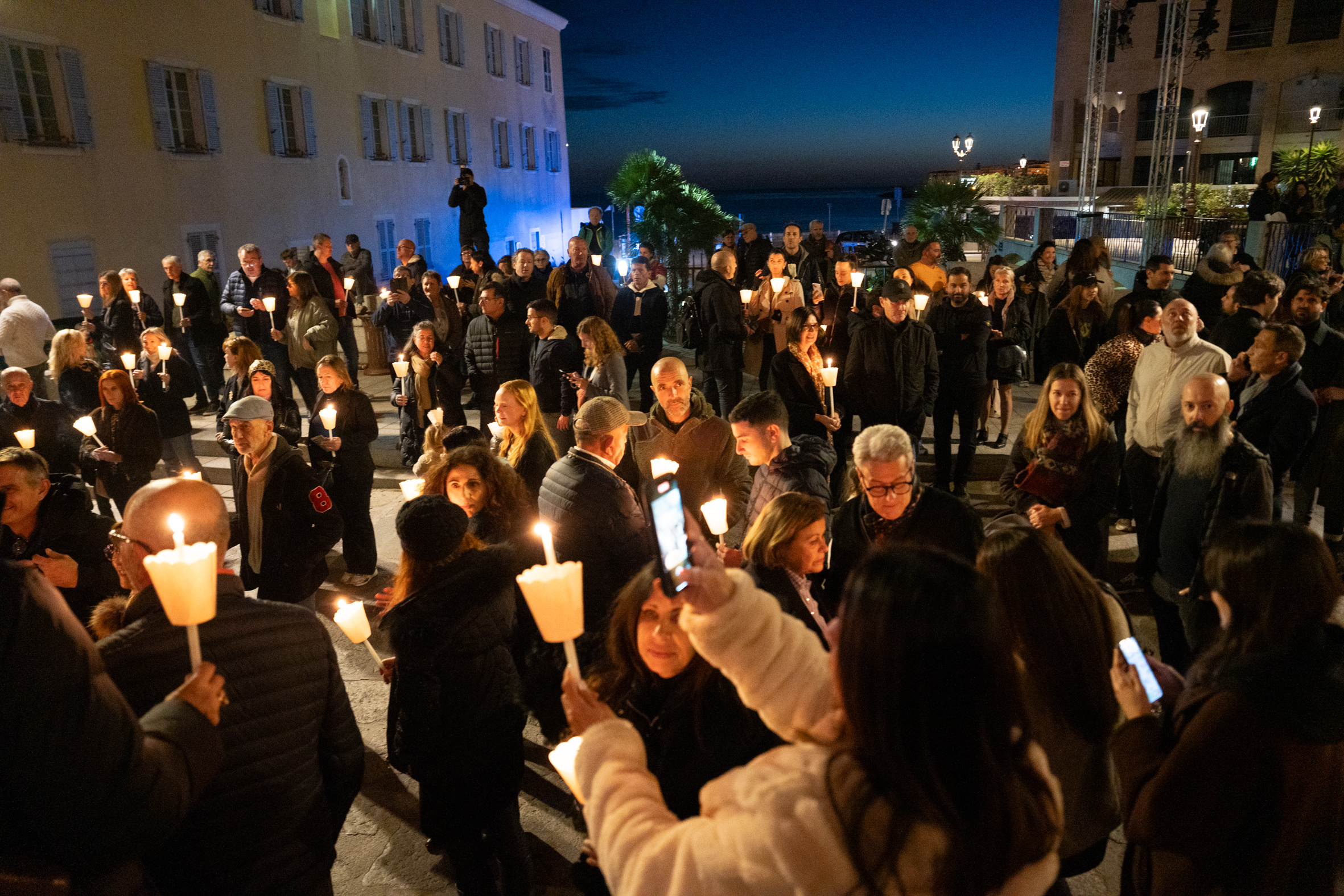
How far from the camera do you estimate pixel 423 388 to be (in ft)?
25.0

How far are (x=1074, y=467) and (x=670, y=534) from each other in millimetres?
3717

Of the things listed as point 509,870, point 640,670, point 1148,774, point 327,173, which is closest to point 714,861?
point 640,670

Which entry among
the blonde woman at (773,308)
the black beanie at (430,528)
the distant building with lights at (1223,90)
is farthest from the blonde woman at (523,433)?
the distant building with lights at (1223,90)

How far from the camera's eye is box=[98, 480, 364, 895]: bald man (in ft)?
7.40

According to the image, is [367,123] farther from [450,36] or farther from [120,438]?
[120,438]

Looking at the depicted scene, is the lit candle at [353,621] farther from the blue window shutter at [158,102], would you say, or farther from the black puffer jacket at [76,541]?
the blue window shutter at [158,102]

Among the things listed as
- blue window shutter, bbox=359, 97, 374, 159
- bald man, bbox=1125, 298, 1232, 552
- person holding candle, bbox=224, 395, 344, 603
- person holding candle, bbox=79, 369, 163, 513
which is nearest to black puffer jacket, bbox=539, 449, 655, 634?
person holding candle, bbox=224, 395, 344, 603

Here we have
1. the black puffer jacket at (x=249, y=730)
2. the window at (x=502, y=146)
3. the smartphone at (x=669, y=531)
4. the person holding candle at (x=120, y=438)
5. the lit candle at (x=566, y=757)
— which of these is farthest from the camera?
the window at (x=502, y=146)

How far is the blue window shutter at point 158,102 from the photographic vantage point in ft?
54.9

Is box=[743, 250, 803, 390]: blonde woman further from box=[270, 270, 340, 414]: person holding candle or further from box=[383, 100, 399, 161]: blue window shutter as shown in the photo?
box=[383, 100, 399, 161]: blue window shutter

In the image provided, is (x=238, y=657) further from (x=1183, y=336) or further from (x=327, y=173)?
(x=327, y=173)

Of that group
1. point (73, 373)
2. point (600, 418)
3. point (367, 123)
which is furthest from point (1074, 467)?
point (367, 123)

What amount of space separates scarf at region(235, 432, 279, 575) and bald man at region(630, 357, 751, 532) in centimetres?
212

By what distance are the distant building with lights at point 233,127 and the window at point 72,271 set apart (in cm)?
3
